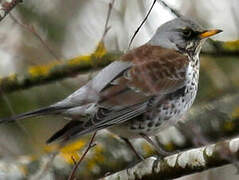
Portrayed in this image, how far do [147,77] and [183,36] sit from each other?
0.92 metres

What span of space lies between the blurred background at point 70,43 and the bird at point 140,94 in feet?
2.52

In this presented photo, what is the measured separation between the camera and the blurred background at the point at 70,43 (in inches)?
294

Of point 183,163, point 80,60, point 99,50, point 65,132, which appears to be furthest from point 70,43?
point 183,163

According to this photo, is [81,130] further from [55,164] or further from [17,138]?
[17,138]

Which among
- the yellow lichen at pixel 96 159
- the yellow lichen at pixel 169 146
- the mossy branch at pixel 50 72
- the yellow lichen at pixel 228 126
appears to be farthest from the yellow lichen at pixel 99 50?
the yellow lichen at pixel 228 126

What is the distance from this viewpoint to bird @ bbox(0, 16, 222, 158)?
525 centimetres

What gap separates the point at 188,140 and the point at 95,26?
256 cm

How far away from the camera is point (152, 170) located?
4.90m

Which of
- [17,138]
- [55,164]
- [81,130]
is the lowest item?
[17,138]

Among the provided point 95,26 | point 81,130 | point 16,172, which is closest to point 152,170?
point 81,130

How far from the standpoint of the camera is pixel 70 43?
849 centimetres

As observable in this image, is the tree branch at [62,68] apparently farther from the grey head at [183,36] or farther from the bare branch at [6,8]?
the bare branch at [6,8]

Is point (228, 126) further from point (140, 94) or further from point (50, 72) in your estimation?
point (50, 72)

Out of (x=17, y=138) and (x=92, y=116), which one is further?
(x=17, y=138)
